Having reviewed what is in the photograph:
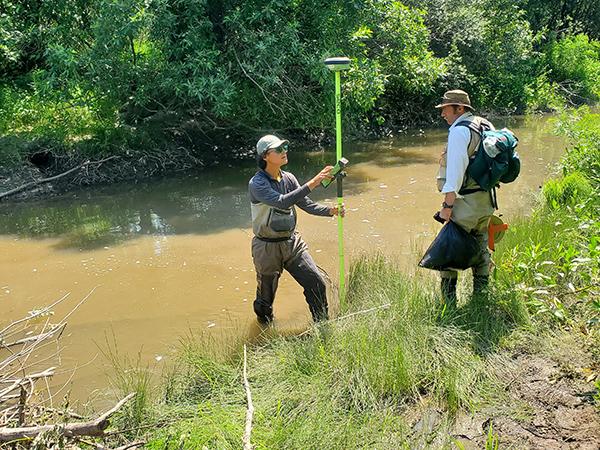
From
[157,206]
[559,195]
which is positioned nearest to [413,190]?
[559,195]

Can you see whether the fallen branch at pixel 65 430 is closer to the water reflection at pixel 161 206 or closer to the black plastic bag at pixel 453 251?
the black plastic bag at pixel 453 251

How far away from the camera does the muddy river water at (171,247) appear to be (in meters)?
5.79

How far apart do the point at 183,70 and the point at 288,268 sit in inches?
258

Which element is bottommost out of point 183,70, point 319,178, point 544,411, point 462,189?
point 544,411

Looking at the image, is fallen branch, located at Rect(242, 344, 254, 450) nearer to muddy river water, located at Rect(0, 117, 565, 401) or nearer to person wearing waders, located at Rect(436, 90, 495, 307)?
muddy river water, located at Rect(0, 117, 565, 401)

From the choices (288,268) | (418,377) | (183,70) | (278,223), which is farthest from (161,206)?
(418,377)

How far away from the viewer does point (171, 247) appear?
8.10 metres

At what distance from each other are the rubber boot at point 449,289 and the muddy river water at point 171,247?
4.66 ft

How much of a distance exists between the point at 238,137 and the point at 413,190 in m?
5.15

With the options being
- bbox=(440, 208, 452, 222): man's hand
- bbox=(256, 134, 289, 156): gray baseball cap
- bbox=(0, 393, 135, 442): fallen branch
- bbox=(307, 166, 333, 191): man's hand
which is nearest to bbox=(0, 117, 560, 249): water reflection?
bbox=(256, 134, 289, 156): gray baseball cap

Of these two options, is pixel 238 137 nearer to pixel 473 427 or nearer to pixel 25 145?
pixel 25 145

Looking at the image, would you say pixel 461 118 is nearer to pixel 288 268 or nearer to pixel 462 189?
pixel 462 189

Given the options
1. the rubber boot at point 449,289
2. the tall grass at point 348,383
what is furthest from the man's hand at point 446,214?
the tall grass at point 348,383

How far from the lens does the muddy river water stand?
228 inches
